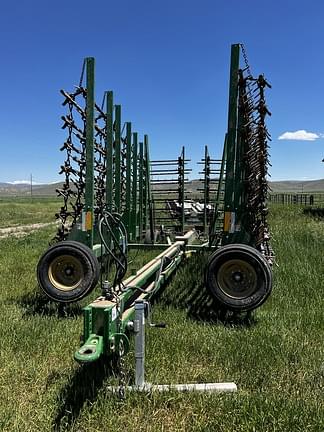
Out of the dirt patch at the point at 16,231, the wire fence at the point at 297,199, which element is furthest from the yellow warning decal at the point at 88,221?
the wire fence at the point at 297,199

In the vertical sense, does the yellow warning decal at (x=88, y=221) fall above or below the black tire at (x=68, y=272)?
above

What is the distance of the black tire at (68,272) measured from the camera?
5578 millimetres

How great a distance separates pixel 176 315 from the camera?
5.67 meters

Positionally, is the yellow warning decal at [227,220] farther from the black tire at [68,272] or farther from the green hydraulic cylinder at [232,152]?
the black tire at [68,272]

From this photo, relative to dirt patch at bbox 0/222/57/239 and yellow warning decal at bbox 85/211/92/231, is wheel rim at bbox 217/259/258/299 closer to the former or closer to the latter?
yellow warning decal at bbox 85/211/92/231

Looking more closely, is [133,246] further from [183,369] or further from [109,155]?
[183,369]

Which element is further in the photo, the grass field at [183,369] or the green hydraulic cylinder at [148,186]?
the green hydraulic cylinder at [148,186]

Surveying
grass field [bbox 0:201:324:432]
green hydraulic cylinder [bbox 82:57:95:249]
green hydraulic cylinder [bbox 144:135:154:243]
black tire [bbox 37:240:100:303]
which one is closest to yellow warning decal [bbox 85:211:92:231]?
green hydraulic cylinder [bbox 82:57:95:249]

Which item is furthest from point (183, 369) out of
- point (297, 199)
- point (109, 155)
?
point (297, 199)

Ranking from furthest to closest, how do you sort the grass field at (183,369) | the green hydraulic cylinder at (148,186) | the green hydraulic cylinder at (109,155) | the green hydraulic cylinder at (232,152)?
the green hydraulic cylinder at (148,186)
the green hydraulic cylinder at (109,155)
the green hydraulic cylinder at (232,152)
the grass field at (183,369)

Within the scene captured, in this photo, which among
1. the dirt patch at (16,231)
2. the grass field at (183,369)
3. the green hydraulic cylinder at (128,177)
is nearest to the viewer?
the grass field at (183,369)

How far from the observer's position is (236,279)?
5.25 metres

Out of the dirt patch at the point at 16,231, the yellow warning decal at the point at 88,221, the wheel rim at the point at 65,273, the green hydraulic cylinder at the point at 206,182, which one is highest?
the green hydraulic cylinder at the point at 206,182

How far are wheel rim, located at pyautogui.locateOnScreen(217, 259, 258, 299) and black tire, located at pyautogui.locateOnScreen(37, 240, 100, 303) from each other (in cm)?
153
